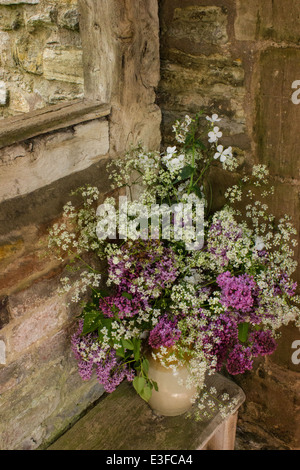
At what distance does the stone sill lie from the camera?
4.95 feet

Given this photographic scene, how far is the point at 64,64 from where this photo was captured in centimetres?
220

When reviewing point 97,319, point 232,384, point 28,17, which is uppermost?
point 28,17

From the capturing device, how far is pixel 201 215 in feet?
5.90

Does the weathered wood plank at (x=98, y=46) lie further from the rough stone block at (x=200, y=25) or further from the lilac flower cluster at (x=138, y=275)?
the lilac flower cluster at (x=138, y=275)

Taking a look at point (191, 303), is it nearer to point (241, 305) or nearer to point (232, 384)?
point (241, 305)

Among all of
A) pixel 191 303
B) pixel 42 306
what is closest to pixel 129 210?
pixel 191 303

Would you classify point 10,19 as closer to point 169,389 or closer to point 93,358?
point 93,358

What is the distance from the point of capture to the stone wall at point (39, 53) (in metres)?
2.12

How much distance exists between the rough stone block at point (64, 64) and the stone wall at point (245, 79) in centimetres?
49

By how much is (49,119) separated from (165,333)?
97 cm

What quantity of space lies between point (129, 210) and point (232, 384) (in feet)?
3.74

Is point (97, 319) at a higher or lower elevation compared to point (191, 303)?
lower

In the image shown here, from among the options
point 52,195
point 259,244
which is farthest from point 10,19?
point 259,244

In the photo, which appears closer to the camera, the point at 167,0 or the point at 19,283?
the point at 19,283
